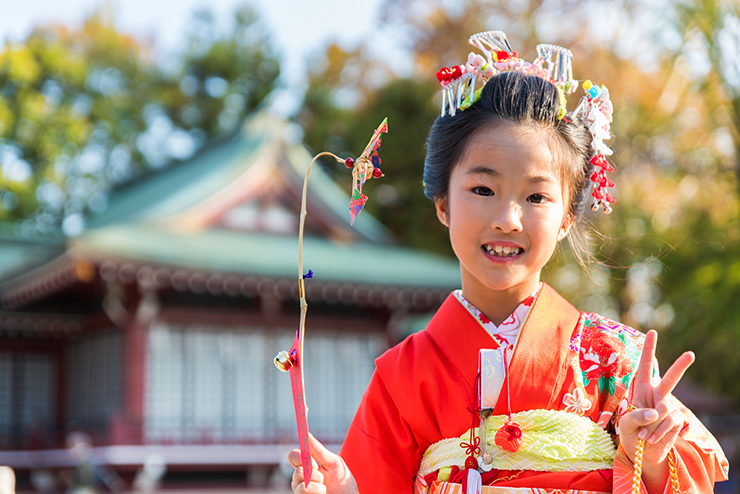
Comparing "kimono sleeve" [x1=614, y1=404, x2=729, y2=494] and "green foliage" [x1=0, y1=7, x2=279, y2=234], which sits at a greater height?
"green foliage" [x1=0, y1=7, x2=279, y2=234]

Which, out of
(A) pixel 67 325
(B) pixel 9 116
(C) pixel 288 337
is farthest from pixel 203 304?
(B) pixel 9 116

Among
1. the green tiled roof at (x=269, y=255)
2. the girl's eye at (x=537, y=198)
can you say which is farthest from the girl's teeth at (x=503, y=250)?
the green tiled roof at (x=269, y=255)

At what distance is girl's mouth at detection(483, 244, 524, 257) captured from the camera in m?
1.80

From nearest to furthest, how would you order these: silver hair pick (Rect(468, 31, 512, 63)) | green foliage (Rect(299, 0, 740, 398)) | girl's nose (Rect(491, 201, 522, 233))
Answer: girl's nose (Rect(491, 201, 522, 233))
silver hair pick (Rect(468, 31, 512, 63))
green foliage (Rect(299, 0, 740, 398))

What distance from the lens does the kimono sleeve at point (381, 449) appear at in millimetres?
1813

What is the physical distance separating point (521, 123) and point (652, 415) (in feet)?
2.35

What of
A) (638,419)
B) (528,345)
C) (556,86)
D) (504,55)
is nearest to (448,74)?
(504,55)

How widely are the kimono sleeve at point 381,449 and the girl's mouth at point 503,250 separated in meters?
0.42

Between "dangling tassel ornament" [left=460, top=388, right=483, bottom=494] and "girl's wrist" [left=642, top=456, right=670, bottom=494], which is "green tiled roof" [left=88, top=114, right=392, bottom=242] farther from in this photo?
"girl's wrist" [left=642, top=456, right=670, bottom=494]

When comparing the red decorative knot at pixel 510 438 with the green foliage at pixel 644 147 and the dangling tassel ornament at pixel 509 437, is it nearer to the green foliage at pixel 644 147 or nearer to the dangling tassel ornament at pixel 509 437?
the dangling tassel ornament at pixel 509 437

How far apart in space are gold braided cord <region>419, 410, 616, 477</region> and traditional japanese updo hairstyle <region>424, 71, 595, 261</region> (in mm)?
530

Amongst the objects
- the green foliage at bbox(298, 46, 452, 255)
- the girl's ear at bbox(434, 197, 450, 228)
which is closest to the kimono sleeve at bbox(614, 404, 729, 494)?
the girl's ear at bbox(434, 197, 450, 228)

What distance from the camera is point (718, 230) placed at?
10.6m

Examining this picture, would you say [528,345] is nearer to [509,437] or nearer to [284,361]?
[509,437]
